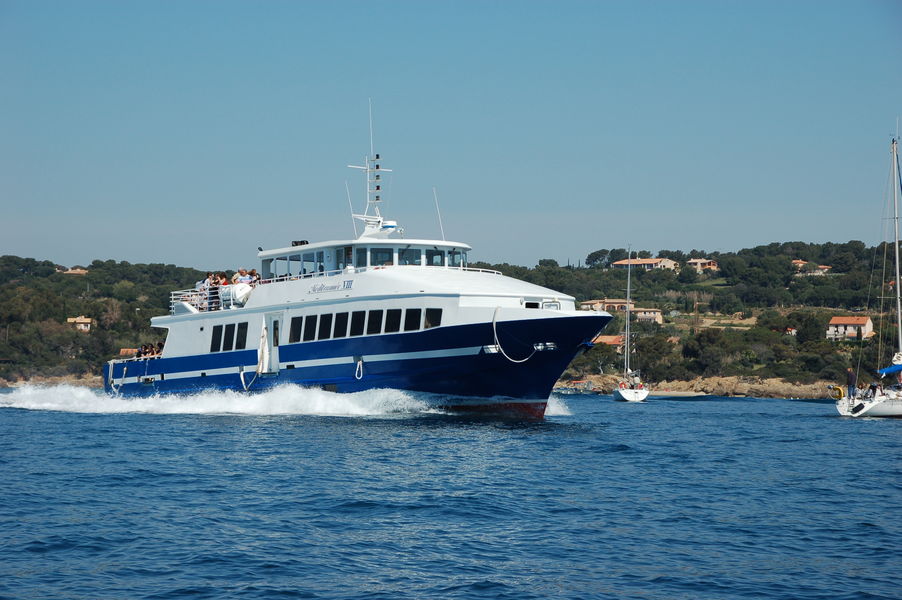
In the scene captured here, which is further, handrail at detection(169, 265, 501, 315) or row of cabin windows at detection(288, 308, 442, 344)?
handrail at detection(169, 265, 501, 315)

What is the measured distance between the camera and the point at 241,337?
35812 mm

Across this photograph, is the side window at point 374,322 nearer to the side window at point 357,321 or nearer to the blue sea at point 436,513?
the side window at point 357,321

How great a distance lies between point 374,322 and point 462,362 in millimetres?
3449

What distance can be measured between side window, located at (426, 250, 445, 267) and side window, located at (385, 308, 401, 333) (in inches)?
163

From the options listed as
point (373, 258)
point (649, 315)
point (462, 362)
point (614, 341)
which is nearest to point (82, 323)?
point (614, 341)

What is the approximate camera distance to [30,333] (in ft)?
324

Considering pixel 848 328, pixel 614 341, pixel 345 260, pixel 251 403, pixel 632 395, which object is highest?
pixel 345 260

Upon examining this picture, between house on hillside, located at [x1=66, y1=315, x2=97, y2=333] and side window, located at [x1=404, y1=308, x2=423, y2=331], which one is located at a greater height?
house on hillside, located at [x1=66, y1=315, x2=97, y2=333]

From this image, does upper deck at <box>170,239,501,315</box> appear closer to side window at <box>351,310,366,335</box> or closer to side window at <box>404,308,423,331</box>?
side window at <box>351,310,366,335</box>

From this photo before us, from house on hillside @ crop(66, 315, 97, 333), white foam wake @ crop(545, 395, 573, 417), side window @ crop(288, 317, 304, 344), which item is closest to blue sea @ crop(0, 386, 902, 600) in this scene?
side window @ crop(288, 317, 304, 344)

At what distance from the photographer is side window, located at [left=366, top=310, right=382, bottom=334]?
30609mm

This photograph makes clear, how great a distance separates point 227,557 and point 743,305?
140533 mm

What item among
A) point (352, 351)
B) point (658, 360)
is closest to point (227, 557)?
point (352, 351)

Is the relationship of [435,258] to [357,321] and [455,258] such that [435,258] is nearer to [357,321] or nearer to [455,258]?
[455,258]
